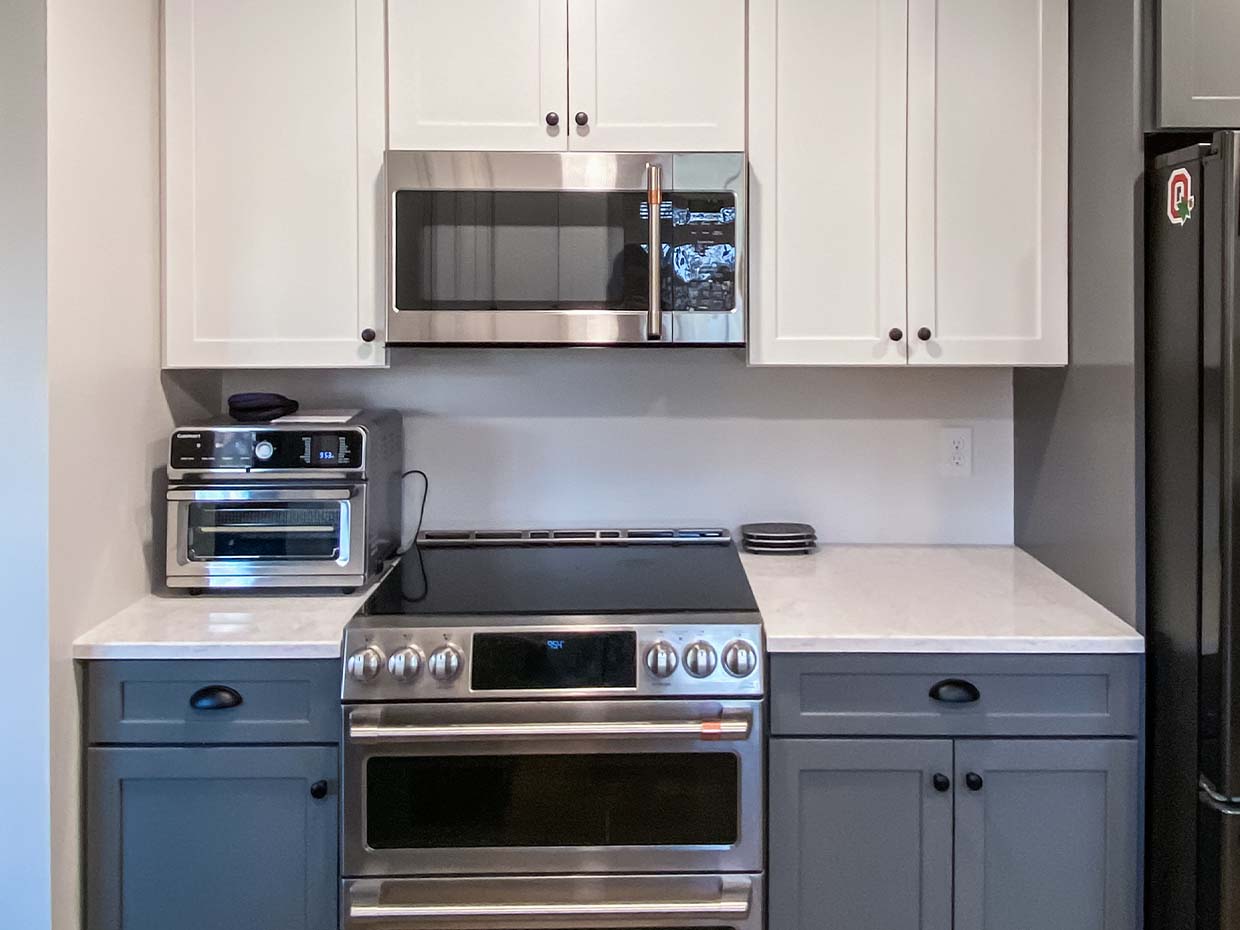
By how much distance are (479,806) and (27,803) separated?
2.47ft

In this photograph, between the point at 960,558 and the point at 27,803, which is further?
the point at 960,558

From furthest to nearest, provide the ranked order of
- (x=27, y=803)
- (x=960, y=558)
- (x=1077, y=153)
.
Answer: (x=960, y=558), (x=1077, y=153), (x=27, y=803)

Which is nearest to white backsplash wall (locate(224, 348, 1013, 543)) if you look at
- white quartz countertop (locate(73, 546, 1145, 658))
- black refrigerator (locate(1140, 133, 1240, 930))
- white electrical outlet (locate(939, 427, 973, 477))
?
white electrical outlet (locate(939, 427, 973, 477))

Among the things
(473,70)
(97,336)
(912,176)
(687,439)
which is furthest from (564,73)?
(97,336)

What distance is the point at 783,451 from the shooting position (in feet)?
7.66

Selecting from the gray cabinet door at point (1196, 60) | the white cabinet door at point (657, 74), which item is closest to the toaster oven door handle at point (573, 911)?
the white cabinet door at point (657, 74)

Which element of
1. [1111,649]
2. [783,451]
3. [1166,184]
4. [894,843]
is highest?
[1166,184]

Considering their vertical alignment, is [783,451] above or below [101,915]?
above

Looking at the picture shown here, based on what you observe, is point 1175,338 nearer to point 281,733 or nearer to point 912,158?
point 912,158

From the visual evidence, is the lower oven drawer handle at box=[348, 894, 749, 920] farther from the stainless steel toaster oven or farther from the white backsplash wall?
the white backsplash wall

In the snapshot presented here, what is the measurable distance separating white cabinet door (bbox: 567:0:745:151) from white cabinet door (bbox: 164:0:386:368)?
1.41ft

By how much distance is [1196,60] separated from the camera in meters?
1.63

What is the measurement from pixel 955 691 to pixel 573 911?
30.5 inches

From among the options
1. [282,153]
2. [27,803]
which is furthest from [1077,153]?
[27,803]
